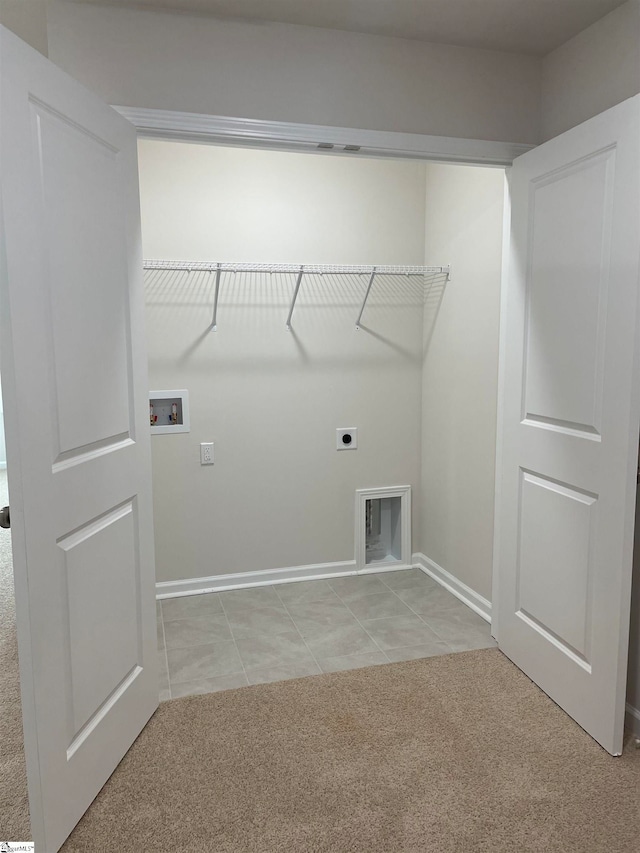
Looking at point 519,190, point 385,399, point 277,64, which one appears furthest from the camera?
point 385,399

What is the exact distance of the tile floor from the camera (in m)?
2.61

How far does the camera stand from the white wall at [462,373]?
297 cm

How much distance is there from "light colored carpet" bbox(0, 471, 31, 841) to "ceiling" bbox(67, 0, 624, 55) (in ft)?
8.23

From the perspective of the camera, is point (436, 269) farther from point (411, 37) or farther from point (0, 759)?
point (0, 759)

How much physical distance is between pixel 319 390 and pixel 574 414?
1.63 metres

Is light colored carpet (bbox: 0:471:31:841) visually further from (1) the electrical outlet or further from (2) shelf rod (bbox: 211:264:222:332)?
(2) shelf rod (bbox: 211:264:222:332)

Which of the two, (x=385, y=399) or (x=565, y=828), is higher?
(x=385, y=399)

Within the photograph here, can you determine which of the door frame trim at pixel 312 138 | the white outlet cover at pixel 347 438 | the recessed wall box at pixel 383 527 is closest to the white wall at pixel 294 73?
the door frame trim at pixel 312 138

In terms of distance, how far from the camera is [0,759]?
6.70 feet

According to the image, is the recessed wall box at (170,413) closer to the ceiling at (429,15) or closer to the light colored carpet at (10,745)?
the light colored carpet at (10,745)

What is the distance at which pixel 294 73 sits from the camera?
7.32ft

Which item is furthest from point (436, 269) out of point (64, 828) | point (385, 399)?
point (64, 828)

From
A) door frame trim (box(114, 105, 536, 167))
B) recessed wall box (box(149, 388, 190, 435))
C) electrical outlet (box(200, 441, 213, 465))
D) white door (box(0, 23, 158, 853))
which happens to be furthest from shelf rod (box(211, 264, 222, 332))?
white door (box(0, 23, 158, 853))

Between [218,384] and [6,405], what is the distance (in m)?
1.88
